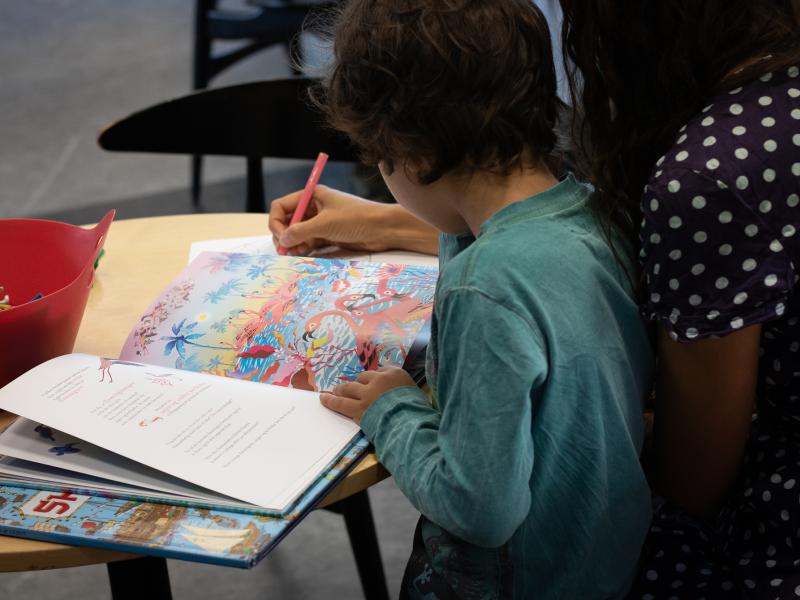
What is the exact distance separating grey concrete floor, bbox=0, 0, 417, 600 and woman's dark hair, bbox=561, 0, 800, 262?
113cm

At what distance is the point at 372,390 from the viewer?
890 mm

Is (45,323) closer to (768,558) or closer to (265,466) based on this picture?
(265,466)

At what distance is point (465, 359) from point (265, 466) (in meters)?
0.19

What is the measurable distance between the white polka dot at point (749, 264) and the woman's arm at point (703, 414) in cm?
6

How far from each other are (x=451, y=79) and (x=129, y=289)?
55cm

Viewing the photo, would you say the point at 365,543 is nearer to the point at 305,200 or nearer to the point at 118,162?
the point at 305,200

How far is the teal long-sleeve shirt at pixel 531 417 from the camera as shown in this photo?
0.77 metres

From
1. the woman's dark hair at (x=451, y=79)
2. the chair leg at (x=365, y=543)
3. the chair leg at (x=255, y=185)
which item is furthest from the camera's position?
the chair leg at (x=255, y=185)

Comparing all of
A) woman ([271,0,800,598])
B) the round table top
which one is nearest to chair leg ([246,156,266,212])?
the round table top

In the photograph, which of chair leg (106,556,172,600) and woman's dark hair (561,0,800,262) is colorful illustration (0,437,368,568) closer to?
chair leg (106,556,172,600)

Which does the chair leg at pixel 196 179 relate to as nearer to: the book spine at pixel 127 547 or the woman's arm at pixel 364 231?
the woman's arm at pixel 364 231

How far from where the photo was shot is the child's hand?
0.88 m

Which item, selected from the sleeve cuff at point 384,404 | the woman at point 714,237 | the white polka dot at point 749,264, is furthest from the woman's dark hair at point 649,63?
the sleeve cuff at point 384,404

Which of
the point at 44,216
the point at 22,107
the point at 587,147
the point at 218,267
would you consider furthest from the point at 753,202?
the point at 22,107
